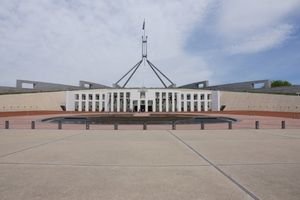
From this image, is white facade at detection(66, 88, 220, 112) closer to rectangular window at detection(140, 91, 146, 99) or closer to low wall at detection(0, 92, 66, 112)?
rectangular window at detection(140, 91, 146, 99)

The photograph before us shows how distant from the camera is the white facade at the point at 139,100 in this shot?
265ft

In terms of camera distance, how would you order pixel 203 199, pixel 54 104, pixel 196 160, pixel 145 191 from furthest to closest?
pixel 54 104, pixel 196 160, pixel 145 191, pixel 203 199

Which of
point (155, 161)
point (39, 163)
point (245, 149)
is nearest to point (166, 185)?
point (155, 161)

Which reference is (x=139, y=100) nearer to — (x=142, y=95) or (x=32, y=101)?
(x=142, y=95)

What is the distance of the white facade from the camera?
265 feet

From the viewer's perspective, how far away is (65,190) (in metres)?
5.32

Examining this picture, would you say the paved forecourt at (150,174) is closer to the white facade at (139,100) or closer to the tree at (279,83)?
the white facade at (139,100)

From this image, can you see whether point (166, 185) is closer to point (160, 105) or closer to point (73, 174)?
point (73, 174)

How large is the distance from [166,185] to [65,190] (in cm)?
194

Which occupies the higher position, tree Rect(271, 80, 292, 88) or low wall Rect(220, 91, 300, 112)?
tree Rect(271, 80, 292, 88)

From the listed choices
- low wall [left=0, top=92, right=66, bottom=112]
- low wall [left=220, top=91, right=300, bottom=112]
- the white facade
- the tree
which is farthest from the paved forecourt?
the tree

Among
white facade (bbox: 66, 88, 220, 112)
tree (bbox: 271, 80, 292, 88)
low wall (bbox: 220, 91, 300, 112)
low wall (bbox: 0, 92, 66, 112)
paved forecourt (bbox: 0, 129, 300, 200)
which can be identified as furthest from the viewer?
tree (bbox: 271, 80, 292, 88)

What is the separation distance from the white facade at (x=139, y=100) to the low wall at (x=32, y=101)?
2840 mm

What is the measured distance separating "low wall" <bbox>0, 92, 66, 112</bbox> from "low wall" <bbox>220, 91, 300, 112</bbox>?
4638cm
